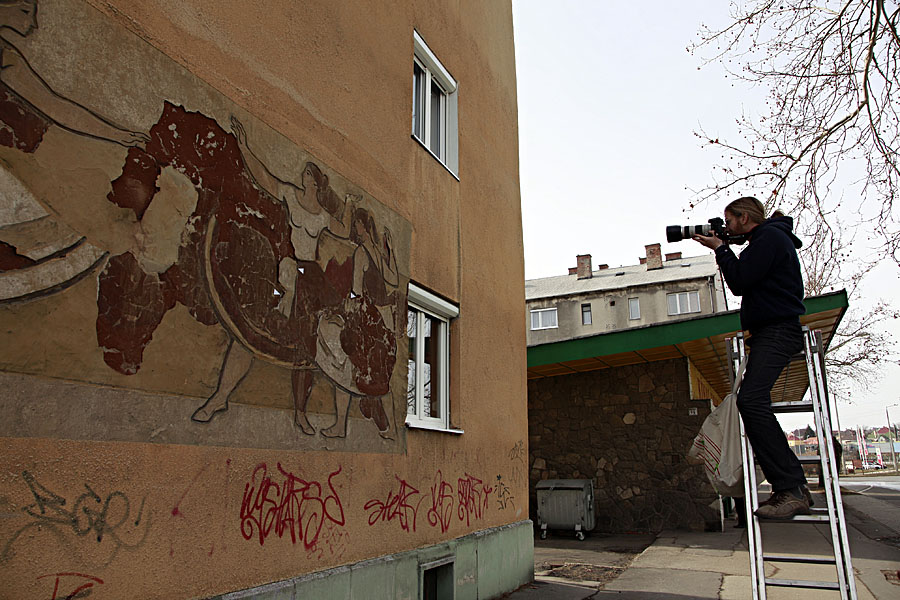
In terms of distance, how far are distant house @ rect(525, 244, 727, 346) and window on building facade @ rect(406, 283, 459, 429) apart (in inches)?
1219

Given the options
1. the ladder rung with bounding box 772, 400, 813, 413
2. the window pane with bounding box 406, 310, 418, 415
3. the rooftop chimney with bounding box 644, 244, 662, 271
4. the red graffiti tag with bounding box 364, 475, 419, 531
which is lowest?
the red graffiti tag with bounding box 364, 475, 419, 531

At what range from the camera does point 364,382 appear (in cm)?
499

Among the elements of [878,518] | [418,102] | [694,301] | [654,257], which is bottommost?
[878,518]

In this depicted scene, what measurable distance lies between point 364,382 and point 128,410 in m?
2.09

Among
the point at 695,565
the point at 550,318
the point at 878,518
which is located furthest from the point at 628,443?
the point at 550,318

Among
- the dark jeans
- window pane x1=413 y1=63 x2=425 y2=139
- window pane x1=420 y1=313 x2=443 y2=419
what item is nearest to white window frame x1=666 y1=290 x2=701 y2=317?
window pane x1=413 y1=63 x2=425 y2=139

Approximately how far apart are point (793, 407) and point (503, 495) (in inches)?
146

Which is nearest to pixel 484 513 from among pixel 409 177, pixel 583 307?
pixel 409 177

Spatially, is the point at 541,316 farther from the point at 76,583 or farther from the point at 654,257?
the point at 76,583

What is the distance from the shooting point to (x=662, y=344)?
37.2ft

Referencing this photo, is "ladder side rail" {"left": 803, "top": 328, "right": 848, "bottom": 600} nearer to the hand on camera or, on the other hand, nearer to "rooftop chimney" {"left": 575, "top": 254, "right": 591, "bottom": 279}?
the hand on camera

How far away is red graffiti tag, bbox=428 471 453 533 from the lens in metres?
5.80

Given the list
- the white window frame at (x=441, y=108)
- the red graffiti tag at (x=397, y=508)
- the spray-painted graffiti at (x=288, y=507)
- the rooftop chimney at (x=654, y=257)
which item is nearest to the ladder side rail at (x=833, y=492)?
the red graffiti tag at (x=397, y=508)

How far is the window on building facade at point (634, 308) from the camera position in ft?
127
